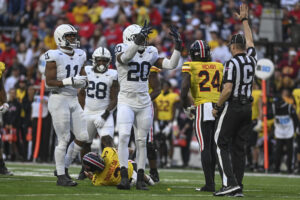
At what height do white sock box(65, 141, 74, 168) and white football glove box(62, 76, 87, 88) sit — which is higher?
white football glove box(62, 76, 87, 88)

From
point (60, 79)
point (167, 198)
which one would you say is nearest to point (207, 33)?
point (60, 79)

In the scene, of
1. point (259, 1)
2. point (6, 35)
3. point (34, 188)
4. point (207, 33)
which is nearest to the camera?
point (34, 188)

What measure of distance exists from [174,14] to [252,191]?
13.5 m

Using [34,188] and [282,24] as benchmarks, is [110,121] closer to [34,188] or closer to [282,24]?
[34,188]

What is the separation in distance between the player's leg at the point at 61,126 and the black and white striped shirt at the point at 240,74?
2.29 meters

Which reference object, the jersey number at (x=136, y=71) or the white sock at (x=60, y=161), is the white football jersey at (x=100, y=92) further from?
the jersey number at (x=136, y=71)

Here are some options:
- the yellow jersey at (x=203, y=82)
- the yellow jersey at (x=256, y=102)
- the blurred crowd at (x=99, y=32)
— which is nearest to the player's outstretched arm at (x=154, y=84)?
the yellow jersey at (x=203, y=82)

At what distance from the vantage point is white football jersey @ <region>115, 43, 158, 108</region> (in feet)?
32.6

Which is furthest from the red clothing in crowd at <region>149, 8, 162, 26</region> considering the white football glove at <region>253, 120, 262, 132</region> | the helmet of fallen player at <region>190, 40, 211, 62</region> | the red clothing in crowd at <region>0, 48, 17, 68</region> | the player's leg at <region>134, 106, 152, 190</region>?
the player's leg at <region>134, 106, 152, 190</region>

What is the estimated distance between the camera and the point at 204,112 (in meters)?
9.96

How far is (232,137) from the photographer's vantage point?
9336 millimetres

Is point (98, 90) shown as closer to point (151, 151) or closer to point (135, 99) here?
point (151, 151)

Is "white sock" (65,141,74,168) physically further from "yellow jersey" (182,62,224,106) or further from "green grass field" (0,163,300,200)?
"yellow jersey" (182,62,224,106)

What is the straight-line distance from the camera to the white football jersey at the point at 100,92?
11.9 m
